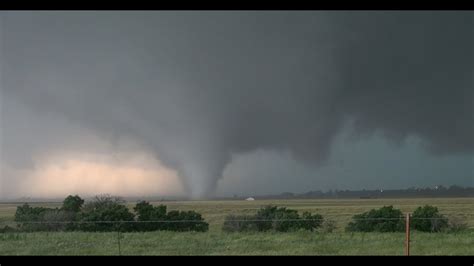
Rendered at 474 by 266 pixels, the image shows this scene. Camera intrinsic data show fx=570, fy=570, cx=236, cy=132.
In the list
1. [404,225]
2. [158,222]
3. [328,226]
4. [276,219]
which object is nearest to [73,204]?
[158,222]

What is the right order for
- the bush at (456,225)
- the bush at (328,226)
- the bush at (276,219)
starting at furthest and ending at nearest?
the bush at (456,225), the bush at (328,226), the bush at (276,219)

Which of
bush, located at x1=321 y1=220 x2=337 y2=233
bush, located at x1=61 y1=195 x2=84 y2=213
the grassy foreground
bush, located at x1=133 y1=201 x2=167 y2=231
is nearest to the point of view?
the grassy foreground

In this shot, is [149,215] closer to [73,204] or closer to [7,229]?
[73,204]

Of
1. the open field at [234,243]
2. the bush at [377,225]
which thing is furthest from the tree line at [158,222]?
the open field at [234,243]

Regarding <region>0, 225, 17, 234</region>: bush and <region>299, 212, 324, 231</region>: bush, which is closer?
<region>0, 225, 17, 234</region>: bush

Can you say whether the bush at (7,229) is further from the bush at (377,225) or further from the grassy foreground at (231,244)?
the bush at (377,225)

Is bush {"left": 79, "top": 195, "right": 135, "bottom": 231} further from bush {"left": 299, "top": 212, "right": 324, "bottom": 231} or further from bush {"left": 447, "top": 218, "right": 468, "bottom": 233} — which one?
bush {"left": 447, "top": 218, "right": 468, "bottom": 233}

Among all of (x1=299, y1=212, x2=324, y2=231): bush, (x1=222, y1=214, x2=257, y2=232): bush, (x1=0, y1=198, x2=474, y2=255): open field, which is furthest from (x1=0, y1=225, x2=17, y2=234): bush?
(x1=299, y1=212, x2=324, y2=231): bush
